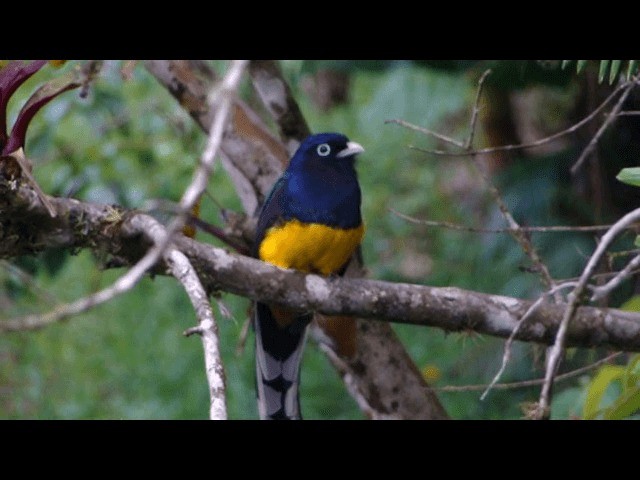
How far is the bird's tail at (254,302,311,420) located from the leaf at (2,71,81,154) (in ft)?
4.45

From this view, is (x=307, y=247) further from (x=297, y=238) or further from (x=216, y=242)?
(x=216, y=242)

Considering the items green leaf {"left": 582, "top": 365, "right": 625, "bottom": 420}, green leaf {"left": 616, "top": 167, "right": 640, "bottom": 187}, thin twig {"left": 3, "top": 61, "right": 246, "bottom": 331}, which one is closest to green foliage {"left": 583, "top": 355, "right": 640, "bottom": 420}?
green leaf {"left": 582, "top": 365, "right": 625, "bottom": 420}

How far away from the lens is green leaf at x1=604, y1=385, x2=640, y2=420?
295 centimetres

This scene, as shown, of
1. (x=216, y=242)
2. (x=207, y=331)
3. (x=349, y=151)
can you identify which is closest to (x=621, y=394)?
(x=207, y=331)

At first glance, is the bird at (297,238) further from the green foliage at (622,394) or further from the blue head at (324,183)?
the green foliage at (622,394)

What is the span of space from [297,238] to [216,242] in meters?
1.55

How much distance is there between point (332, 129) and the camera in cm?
675

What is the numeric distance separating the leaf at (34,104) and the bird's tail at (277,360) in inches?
53.4

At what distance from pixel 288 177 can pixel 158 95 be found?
318 centimetres

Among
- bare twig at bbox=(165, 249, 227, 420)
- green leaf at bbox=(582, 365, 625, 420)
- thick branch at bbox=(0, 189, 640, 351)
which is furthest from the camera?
thick branch at bbox=(0, 189, 640, 351)

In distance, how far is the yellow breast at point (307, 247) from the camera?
4.16 metres

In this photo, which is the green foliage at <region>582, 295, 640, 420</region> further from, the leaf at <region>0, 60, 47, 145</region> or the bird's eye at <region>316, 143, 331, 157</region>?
the leaf at <region>0, 60, 47, 145</region>

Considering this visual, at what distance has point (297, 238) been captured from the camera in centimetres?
420
